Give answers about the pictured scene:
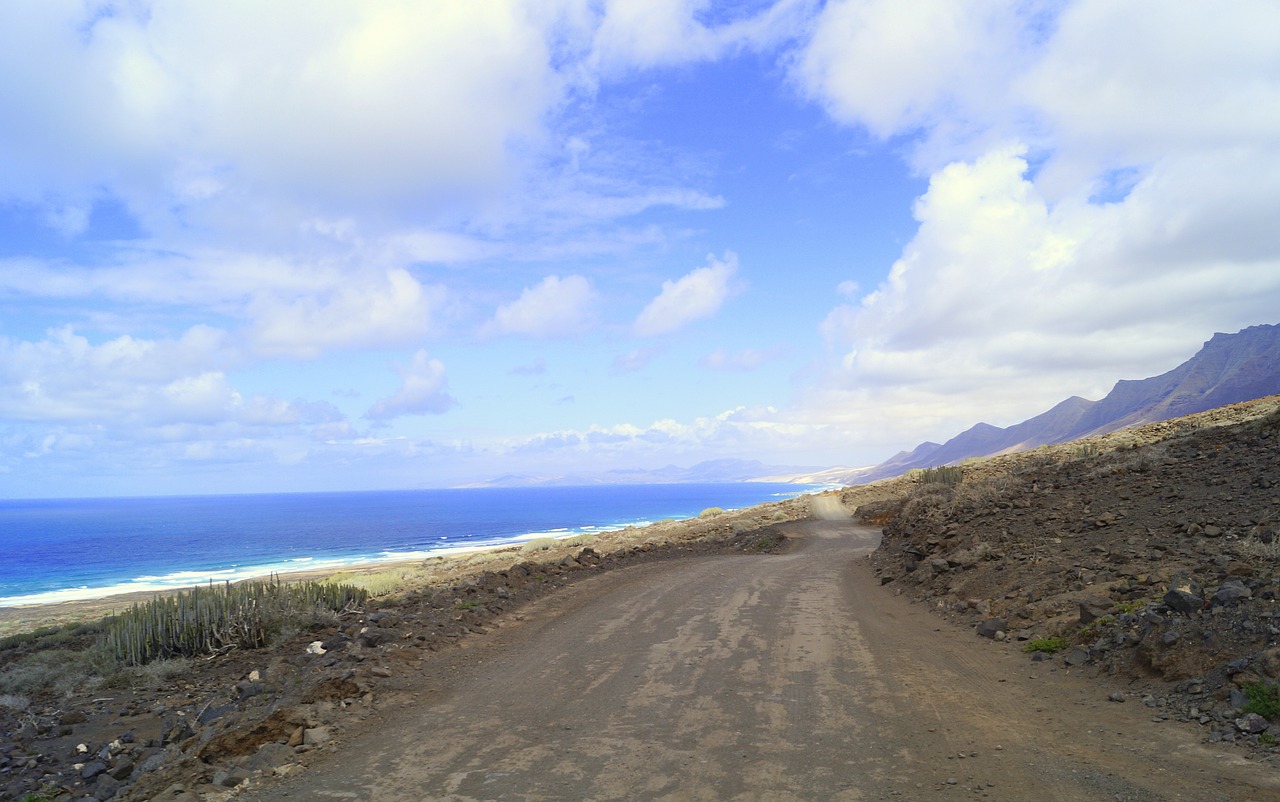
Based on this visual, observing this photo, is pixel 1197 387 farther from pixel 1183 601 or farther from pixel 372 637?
pixel 372 637

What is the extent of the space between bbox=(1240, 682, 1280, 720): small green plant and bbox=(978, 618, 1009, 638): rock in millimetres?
4375

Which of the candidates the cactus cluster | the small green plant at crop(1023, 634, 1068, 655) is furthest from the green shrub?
the small green plant at crop(1023, 634, 1068, 655)

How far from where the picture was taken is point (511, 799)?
5434 mm

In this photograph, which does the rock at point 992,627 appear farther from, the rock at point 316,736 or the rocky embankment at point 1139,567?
the rock at point 316,736

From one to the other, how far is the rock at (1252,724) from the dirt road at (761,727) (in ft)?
1.24

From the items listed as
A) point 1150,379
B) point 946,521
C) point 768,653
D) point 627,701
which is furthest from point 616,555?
point 1150,379

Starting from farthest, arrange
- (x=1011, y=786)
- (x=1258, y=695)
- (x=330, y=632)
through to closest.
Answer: (x=330, y=632)
(x=1258, y=695)
(x=1011, y=786)

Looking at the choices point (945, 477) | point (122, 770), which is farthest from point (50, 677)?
point (945, 477)

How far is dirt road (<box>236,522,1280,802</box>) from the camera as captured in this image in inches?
215

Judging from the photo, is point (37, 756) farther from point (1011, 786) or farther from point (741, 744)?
point (1011, 786)

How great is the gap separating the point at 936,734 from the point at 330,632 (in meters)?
10.1

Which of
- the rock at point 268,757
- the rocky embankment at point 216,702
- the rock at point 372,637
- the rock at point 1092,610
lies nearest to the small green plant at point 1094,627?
the rock at point 1092,610

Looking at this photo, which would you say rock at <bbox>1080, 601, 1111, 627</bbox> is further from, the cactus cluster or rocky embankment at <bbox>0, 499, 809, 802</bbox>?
the cactus cluster

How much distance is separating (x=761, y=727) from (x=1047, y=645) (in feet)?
15.7
